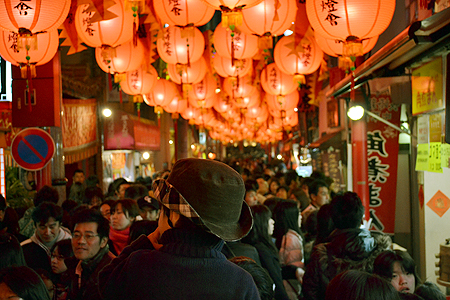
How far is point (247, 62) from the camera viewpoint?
980 cm

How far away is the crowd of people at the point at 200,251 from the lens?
2066 mm

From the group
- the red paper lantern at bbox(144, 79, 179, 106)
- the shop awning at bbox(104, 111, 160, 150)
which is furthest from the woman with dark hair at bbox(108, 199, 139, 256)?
the shop awning at bbox(104, 111, 160, 150)

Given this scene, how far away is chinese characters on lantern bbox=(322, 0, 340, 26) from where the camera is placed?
507 centimetres

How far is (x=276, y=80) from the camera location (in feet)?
35.0

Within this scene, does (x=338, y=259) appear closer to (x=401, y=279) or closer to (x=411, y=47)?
(x=401, y=279)

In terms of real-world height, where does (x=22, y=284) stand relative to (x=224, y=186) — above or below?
below

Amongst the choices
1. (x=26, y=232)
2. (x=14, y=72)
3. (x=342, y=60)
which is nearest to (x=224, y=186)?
(x=342, y=60)

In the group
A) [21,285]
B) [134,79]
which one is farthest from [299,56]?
[21,285]

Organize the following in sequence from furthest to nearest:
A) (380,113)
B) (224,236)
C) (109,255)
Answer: (380,113), (109,255), (224,236)

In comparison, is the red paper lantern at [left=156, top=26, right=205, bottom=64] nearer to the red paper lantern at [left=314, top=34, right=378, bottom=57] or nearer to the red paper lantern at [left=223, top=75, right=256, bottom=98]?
the red paper lantern at [left=314, top=34, right=378, bottom=57]

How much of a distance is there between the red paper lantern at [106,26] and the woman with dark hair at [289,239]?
3.38 meters

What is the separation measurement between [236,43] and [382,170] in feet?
12.8

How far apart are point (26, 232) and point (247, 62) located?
5691 mm

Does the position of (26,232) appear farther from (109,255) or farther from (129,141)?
(129,141)
